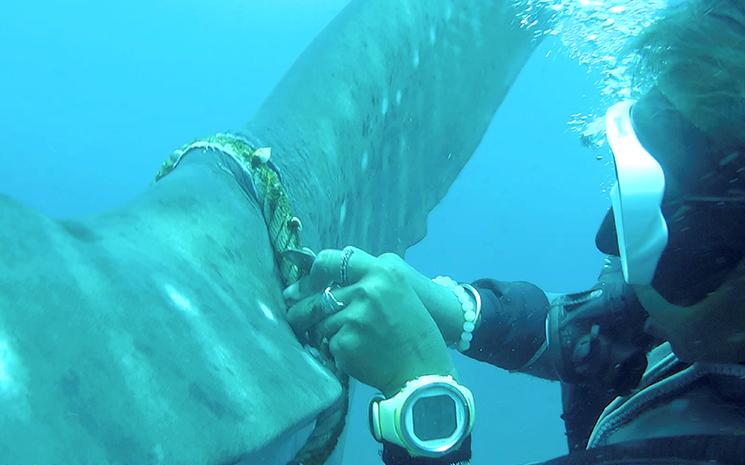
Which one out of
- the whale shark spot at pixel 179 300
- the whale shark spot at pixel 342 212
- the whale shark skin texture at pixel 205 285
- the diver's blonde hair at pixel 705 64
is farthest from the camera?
the whale shark spot at pixel 342 212

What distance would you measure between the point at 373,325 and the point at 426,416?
192mm

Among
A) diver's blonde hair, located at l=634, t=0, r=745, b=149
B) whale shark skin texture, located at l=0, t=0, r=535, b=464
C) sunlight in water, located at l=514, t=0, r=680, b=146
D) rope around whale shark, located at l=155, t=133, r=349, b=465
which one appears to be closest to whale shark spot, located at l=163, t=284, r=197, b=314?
whale shark skin texture, located at l=0, t=0, r=535, b=464

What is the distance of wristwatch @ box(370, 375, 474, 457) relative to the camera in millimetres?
1210

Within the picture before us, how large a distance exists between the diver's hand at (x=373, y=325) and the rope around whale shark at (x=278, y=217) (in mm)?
70

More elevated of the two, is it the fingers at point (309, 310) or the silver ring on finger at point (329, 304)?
the silver ring on finger at point (329, 304)

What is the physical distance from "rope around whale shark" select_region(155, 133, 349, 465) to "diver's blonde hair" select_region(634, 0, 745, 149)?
780 millimetres

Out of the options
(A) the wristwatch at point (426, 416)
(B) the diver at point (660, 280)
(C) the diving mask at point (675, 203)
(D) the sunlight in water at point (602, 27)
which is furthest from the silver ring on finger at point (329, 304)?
(D) the sunlight in water at point (602, 27)

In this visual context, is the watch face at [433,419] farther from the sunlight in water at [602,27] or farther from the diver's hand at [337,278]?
the sunlight in water at [602,27]

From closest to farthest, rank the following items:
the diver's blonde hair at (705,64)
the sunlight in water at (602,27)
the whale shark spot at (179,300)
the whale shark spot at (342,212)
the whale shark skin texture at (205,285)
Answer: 1. the whale shark skin texture at (205,285)
2. the whale shark spot at (179,300)
3. the diver's blonde hair at (705,64)
4. the whale shark spot at (342,212)
5. the sunlight in water at (602,27)

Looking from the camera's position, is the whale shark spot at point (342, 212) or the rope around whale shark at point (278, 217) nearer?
the rope around whale shark at point (278, 217)

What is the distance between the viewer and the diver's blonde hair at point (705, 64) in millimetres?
1168

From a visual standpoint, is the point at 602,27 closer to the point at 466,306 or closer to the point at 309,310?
the point at 466,306

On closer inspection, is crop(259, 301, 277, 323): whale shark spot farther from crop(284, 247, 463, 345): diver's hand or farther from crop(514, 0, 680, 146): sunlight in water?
crop(514, 0, 680, 146): sunlight in water

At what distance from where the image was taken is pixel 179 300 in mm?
1024
